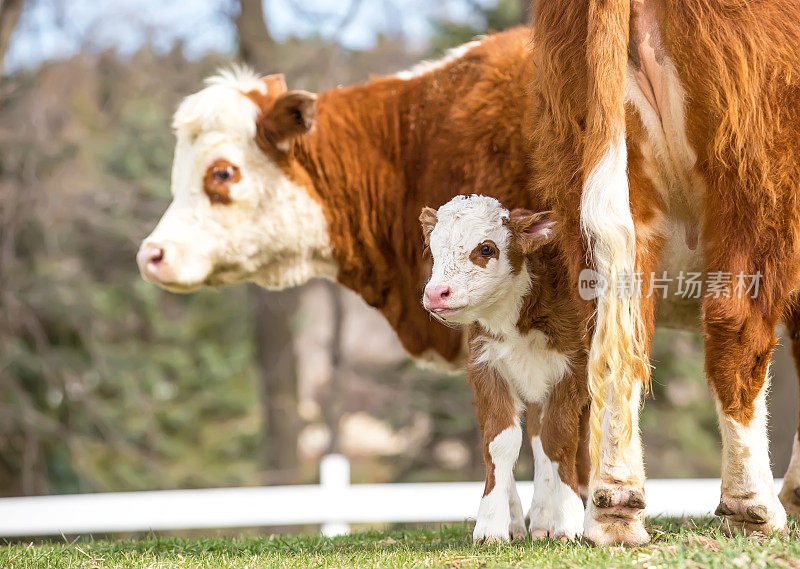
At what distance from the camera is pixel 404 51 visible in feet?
40.4

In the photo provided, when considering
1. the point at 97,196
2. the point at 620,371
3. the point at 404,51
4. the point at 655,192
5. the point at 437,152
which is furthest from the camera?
the point at 404,51

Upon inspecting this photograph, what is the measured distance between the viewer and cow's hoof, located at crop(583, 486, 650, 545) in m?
3.69

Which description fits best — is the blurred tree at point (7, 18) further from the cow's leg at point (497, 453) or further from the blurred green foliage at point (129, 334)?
the cow's leg at point (497, 453)

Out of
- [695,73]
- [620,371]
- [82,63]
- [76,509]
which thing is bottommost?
[76,509]

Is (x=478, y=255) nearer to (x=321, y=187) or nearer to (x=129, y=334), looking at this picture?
(x=321, y=187)

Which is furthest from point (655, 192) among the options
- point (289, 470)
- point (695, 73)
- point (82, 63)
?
point (82, 63)

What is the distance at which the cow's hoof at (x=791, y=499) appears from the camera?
5195mm

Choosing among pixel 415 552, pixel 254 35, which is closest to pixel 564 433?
pixel 415 552

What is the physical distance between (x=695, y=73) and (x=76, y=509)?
4761 mm

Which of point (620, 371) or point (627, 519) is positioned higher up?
point (620, 371)

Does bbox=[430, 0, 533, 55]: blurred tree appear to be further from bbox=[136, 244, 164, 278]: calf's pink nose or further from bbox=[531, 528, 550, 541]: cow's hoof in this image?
bbox=[531, 528, 550, 541]: cow's hoof

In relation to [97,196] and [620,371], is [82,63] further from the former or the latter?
[620,371]

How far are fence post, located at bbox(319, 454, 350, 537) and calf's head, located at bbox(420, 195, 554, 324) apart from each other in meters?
2.65

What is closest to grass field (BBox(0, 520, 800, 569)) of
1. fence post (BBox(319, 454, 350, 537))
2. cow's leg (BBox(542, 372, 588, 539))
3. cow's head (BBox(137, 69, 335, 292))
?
cow's leg (BBox(542, 372, 588, 539))
